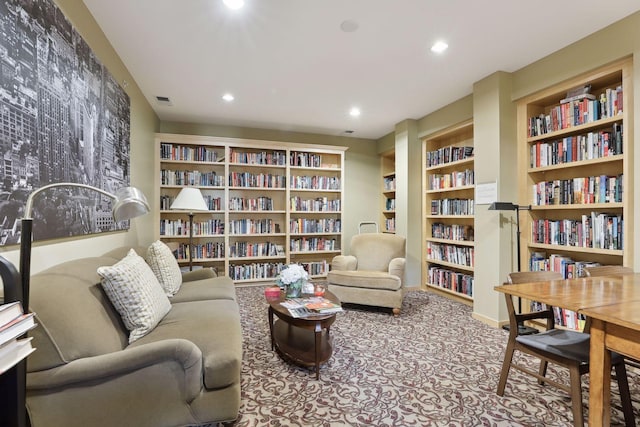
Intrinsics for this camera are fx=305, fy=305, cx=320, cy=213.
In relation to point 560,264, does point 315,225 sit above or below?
above

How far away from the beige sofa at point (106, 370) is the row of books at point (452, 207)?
10.9 ft

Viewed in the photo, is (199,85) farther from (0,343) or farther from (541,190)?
(541,190)

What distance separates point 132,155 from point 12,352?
9.13 ft

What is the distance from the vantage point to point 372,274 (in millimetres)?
3535

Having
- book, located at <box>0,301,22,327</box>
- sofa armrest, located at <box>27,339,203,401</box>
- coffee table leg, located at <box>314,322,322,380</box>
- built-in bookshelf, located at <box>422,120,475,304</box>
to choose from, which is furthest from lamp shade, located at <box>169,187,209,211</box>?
built-in bookshelf, located at <box>422,120,475,304</box>

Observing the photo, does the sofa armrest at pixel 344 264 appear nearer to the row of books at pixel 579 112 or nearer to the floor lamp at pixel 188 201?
the floor lamp at pixel 188 201

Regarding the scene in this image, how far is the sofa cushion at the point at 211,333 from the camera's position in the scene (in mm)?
1429

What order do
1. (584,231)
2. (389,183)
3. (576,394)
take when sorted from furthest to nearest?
1. (389,183)
2. (584,231)
3. (576,394)

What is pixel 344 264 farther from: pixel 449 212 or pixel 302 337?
pixel 449 212

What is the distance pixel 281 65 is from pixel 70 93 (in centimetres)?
172

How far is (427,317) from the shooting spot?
333 cm

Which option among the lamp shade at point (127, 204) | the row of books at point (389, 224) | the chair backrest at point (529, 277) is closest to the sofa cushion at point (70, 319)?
the lamp shade at point (127, 204)

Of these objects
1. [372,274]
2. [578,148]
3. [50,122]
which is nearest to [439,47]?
[578,148]

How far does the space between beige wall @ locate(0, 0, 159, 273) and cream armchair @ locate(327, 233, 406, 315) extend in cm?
228
